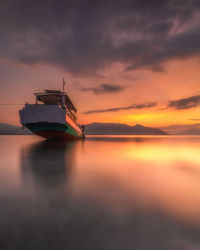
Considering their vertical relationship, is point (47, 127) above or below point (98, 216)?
above

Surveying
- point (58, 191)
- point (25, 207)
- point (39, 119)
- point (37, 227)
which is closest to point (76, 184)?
point (58, 191)

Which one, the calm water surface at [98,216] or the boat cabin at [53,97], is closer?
the calm water surface at [98,216]

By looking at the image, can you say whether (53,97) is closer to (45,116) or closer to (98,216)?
(45,116)

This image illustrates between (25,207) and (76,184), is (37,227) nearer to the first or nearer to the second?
(25,207)

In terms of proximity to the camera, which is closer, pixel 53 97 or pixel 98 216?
pixel 98 216

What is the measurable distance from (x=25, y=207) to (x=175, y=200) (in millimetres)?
3153

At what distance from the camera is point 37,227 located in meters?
1.98

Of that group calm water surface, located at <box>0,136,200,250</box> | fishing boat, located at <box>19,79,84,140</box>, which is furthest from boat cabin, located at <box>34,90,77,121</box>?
calm water surface, located at <box>0,136,200,250</box>

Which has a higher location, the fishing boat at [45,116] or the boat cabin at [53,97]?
Answer: the boat cabin at [53,97]

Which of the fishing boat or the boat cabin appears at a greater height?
the boat cabin

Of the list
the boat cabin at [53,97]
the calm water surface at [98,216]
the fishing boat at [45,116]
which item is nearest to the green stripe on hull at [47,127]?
the fishing boat at [45,116]

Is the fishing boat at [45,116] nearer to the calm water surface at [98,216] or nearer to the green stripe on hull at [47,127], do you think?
the green stripe on hull at [47,127]

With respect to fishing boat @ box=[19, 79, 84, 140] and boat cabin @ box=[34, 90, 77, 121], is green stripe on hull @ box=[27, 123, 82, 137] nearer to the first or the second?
fishing boat @ box=[19, 79, 84, 140]

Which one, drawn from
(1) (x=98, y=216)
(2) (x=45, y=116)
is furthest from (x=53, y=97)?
(1) (x=98, y=216)
